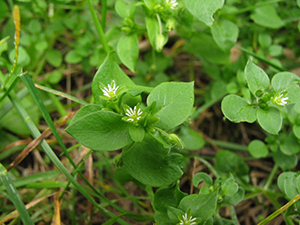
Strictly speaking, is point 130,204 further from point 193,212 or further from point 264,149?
point 264,149

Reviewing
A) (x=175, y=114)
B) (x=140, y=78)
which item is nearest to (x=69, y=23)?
(x=140, y=78)

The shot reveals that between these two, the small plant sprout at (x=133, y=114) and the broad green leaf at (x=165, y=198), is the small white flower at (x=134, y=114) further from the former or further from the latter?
the broad green leaf at (x=165, y=198)

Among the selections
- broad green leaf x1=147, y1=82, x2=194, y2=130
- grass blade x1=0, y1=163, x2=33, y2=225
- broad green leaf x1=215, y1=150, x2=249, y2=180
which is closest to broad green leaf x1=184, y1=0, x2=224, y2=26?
broad green leaf x1=147, y1=82, x2=194, y2=130

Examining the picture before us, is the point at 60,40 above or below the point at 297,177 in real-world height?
above

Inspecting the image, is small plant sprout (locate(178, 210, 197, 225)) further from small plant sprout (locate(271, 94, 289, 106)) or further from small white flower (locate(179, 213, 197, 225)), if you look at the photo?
small plant sprout (locate(271, 94, 289, 106))

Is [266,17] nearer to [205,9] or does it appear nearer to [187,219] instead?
[205,9]

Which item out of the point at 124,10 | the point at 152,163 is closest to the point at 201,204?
the point at 152,163
